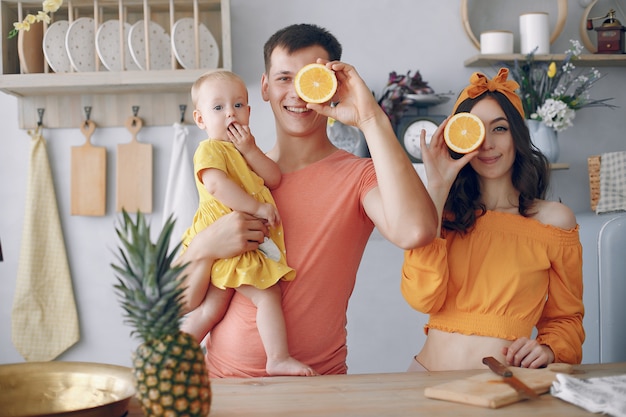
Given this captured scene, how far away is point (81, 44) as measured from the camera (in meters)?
3.34

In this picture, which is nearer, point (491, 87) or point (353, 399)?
point (353, 399)

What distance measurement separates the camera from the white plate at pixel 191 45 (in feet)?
10.9

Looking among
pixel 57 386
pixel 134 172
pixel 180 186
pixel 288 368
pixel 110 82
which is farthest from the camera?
pixel 134 172

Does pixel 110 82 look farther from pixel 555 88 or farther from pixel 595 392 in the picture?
pixel 595 392

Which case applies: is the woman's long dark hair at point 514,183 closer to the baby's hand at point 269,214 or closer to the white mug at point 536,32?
the baby's hand at point 269,214

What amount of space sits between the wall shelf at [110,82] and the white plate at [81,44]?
7 cm

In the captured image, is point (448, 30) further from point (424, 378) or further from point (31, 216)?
point (424, 378)

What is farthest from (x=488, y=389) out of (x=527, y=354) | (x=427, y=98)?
(x=427, y=98)

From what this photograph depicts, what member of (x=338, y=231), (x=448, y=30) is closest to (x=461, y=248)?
(x=338, y=231)

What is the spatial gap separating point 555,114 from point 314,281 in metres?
2.03

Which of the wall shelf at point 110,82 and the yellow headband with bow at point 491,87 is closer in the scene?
the yellow headband with bow at point 491,87

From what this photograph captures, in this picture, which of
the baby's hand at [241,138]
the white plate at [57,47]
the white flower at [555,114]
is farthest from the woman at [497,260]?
the white plate at [57,47]

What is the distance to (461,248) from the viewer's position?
6.50ft

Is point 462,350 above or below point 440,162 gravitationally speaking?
below
